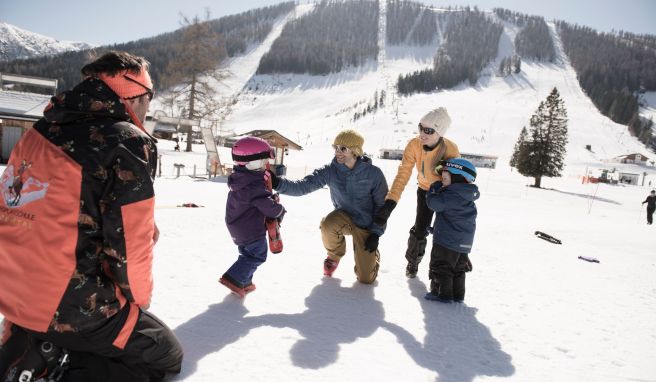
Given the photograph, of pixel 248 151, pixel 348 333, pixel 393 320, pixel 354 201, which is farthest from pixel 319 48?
pixel 348 333

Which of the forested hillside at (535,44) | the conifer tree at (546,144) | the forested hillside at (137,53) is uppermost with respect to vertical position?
the forested hillside at (535,44)

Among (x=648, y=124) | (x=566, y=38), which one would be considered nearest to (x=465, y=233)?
(x=648, y=124)

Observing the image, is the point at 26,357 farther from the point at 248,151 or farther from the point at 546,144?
the point at 546,144

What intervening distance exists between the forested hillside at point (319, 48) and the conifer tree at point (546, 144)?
124 m

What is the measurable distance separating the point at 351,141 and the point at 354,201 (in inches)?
26.3

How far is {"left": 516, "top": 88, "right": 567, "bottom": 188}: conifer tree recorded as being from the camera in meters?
37.9

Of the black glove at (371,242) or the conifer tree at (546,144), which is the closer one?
the black glove at (371,242)

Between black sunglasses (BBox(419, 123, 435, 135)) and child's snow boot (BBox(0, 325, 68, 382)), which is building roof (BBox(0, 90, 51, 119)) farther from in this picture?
child's snow boot (BBox(0, 325, 68, 382))

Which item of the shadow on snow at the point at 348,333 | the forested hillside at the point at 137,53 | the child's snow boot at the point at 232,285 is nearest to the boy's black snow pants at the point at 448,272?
the shadow on snow at the point at 348,333

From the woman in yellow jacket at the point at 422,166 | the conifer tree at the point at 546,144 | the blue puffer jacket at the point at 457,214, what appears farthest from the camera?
the conifer tree at the point at 546,144

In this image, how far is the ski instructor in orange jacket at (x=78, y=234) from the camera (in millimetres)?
1678

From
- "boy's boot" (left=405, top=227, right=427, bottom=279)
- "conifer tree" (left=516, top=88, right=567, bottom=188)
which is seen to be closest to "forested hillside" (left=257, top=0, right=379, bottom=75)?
"conifer tree" (left=516, top=88, right=567, bottom=188)

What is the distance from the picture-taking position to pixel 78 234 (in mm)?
1712

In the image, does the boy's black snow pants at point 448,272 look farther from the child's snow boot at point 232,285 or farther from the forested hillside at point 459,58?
the forested hillside at point 459,58
